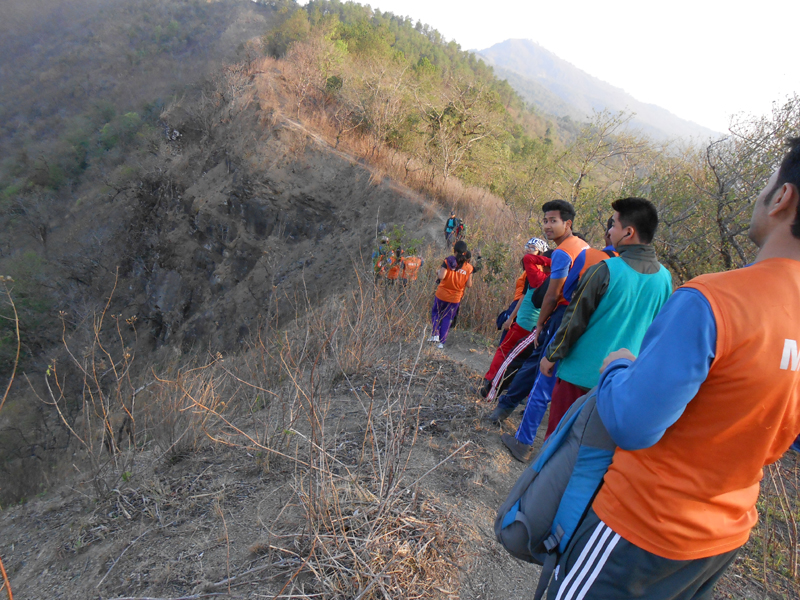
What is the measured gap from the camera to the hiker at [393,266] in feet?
18.7

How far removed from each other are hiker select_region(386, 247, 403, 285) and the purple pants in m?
0.87

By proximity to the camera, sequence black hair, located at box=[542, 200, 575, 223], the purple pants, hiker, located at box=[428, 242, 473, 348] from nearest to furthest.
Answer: black hair, located at box=[542, 200, 575, 223] < hiker, located at box=[428, 242, 473, 348] < the purple pants

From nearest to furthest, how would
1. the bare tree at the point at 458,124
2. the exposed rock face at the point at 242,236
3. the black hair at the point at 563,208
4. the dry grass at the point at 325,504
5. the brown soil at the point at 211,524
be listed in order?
the dry grass at the point at 325,504
the brown soil at the point at 211,524
the black hair at the point at 563,208
the exposed rock face at the point at 242,236
the bare tree at the point at 458,124

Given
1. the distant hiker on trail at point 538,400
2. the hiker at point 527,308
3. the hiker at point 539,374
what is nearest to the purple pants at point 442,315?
the hiker at point 527,308

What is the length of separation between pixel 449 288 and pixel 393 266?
3.73 feet

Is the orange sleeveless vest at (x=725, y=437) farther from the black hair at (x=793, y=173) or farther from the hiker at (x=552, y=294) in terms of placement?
the hiker at (x=552, y=294)

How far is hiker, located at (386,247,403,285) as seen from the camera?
571 centimetres

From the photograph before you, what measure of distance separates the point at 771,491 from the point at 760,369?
9.54 feet

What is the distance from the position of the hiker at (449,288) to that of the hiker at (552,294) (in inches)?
66.4

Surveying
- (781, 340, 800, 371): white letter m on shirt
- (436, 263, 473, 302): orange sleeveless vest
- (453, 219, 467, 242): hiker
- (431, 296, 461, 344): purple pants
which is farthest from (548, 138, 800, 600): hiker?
(453, 219, 467, 242): hiker

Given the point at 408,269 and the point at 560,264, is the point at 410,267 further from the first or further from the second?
the point at 560,264

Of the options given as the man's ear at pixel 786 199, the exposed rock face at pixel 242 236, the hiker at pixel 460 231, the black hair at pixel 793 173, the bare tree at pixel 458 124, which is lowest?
the exposed rock face at pixel 242 236

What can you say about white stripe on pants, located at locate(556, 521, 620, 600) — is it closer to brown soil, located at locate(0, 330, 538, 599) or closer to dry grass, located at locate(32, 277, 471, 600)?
dry grass, located at locate(32, 277, 471, 600)

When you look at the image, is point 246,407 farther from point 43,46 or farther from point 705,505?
point 43,46
